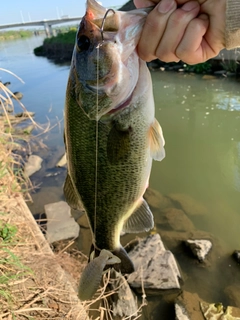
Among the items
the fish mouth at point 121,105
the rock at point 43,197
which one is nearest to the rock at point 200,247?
the rock at point 43,197

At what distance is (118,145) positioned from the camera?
1662 mm

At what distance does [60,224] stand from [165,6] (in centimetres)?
441

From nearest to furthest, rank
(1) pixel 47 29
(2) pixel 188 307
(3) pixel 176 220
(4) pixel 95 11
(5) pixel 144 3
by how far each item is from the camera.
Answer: (4) pixel 95 11 → (5) pixel 144 3 → (2) pixel 188 307 → (3) pixel 176 220 → (1) pixel 47 29

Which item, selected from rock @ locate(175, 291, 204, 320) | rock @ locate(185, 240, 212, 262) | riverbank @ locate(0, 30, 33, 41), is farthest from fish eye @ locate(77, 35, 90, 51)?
riverbank @ locate(0, 30, 33, 41)

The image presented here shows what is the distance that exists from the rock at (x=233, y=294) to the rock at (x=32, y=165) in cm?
532

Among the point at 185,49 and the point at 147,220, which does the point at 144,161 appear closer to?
the point at 147,220

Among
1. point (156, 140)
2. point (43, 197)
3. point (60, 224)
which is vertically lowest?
point (43, 197)

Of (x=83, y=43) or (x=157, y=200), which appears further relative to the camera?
(x=157, y=200)

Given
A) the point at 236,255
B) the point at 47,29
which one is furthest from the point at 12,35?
the point at 236,255

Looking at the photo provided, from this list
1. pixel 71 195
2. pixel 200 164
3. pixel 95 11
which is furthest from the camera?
pixel 200 164

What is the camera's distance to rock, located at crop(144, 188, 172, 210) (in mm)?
5926

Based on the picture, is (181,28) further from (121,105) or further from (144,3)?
(121,105)

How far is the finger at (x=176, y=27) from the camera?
1447mm

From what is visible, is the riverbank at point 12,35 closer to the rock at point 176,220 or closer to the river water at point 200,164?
the river water at point 200,164
